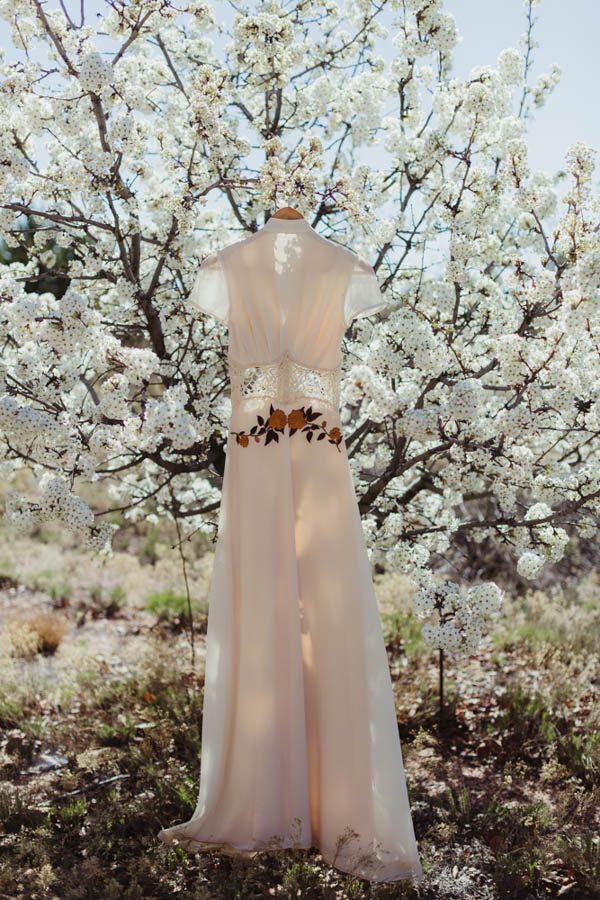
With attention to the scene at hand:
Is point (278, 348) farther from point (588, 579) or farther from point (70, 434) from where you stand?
point (588, 579)

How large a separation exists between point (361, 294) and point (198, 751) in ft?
7.51

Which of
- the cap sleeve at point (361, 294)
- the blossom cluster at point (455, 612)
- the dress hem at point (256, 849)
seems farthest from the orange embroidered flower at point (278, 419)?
the dress hem at point (256, 849)

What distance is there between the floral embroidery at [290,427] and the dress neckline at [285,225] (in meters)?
0.59

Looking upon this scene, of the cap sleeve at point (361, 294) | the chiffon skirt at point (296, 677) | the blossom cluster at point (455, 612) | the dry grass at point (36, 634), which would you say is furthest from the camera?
the dry grass at point (36, 634)

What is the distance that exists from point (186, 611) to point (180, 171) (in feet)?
13.1

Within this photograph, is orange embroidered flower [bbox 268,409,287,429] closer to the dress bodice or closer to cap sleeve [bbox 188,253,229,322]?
the dress bodice

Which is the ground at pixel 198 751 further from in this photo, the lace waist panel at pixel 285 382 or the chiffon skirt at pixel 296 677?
the lace waist panel at pixel 285 382

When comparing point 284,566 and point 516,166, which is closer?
point 284,566

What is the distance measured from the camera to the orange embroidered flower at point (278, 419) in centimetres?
292

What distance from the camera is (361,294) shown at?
3.04 meters

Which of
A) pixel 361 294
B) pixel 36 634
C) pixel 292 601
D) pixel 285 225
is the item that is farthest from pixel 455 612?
pixel 36 634

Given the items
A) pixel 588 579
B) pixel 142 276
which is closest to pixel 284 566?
pixel 142 276

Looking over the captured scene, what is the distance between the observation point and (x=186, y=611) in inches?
274

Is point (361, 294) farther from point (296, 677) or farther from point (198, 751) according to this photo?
point (198, 751)
